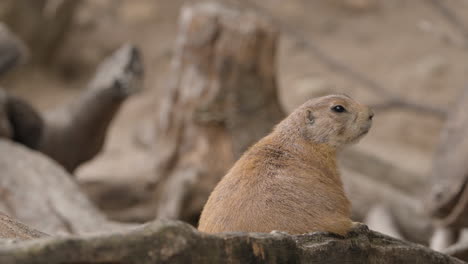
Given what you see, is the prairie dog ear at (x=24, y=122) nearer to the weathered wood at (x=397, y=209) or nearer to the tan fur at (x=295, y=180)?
the weathered wood at (x=397, y=209)

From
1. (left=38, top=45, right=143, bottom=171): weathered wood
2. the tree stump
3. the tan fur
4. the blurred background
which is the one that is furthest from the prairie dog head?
the blurred background

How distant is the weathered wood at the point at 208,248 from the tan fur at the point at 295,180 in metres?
0.18

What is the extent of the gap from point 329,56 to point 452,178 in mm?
6371

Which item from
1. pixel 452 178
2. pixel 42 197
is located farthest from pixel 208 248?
pixel 452 178

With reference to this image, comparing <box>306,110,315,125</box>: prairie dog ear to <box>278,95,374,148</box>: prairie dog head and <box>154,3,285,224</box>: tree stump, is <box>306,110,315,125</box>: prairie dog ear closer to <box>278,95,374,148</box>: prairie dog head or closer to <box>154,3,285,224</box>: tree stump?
<box>278,95,374,148</box>: prairie dog head

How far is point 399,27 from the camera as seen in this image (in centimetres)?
1457

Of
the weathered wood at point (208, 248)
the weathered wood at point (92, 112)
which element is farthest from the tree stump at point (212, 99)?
the weathered wood at point (208, 248)

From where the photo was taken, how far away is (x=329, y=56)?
12.6 metres

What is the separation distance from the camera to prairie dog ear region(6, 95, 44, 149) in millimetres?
7656

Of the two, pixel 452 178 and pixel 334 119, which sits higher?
pixel 334 119

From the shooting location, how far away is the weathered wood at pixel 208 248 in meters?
2.59

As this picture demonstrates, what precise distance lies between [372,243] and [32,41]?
10.4 m

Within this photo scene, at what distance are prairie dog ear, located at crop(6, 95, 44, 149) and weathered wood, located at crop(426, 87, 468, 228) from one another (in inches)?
156

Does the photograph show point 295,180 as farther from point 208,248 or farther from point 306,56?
point 306,56
